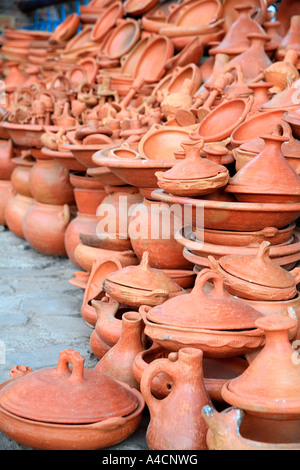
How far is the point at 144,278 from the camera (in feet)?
9.15

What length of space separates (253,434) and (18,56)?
7.62m

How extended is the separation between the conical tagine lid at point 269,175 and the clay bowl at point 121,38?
4.34 meters

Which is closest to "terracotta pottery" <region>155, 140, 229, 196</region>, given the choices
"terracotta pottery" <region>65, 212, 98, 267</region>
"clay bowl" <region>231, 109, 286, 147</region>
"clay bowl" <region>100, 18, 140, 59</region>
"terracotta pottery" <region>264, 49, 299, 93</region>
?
"clay bowl" <region>231, 109, 286, 147</region>

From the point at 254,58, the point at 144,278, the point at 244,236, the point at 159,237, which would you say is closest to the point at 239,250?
the point at 244,236

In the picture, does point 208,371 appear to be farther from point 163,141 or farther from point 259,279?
point 163,141

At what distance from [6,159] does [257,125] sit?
11.2 feet

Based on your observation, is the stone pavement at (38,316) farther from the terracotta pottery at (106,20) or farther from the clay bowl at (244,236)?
the terracotta pottery at (106,20)

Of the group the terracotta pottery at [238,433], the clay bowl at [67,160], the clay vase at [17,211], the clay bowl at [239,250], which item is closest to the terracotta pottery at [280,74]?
the clay bowl at [67,160]

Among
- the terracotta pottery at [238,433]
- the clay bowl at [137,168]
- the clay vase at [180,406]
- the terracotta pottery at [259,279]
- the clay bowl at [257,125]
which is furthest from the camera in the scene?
the clay bowl at [257,125]

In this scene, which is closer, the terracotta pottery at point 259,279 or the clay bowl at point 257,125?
the terracotta pottery at point 259,279

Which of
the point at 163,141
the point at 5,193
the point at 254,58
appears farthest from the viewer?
the point at 5,193

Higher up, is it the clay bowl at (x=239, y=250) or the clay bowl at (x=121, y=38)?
the clay bowl at (x=121, y=38)

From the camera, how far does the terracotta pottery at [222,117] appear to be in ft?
12.1

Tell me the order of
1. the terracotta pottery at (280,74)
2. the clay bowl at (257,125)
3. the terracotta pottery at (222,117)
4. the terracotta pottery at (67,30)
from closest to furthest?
the clay bowl at (257,125) → the terracotta pottery at (222,117) → the terracotta pottery at (280,74) → the terracotta pottery at (67,30)
